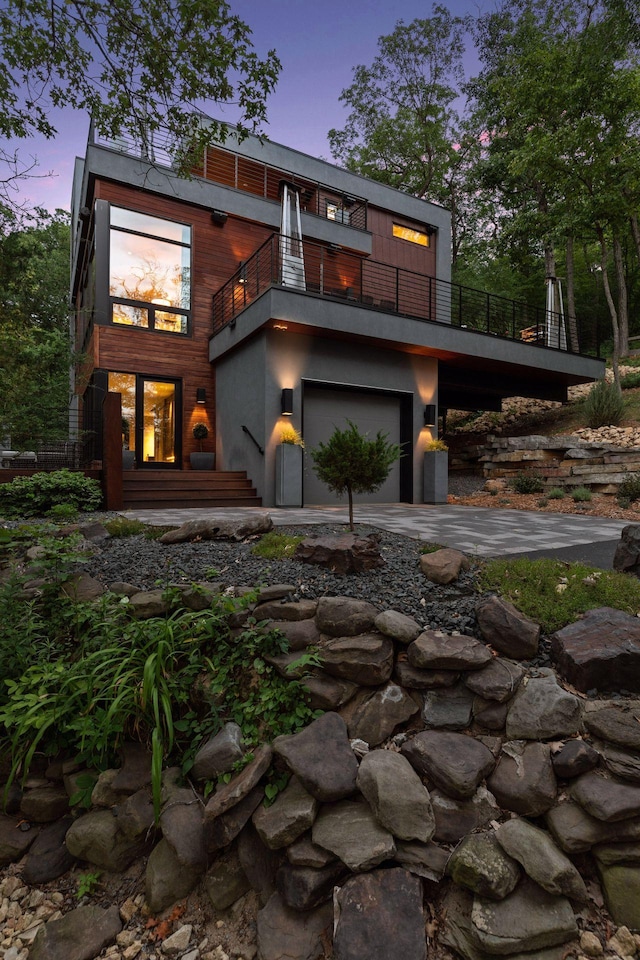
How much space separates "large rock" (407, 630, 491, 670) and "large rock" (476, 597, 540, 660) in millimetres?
114

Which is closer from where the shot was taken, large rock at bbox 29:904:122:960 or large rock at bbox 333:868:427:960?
large rock at bbox 333:868:427:960

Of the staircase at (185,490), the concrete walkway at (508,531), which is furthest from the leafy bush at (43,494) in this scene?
the concrete walkway at (508,531)

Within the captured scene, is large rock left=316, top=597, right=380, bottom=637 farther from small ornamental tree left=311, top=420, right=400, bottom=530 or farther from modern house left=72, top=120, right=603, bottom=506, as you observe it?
modern house left=72, top=120, right=603, bottom=506

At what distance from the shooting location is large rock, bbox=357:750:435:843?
1.79 m

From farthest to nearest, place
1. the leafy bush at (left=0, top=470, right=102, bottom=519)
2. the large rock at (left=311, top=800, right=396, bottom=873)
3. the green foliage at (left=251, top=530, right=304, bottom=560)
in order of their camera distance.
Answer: the leafy bush at (left=0, top=470, right=102, bottom=519), the green foliage at (left=251, top=530, right=304, bottom=560), the large rock at (left=311, top=800, right=396, bottom=873)

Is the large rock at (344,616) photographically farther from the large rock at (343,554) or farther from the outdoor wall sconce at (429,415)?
the outdoor wall sconce at (429,415)

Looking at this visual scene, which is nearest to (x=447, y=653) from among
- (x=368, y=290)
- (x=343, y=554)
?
(x=343, y=554)

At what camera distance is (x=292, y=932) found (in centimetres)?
170

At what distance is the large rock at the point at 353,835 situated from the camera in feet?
5.66

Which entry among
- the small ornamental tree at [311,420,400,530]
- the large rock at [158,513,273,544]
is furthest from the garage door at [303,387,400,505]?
the large rock at [158,513,273,544]

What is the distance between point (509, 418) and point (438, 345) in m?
5.90

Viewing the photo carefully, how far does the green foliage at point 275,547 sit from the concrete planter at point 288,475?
3.90 m

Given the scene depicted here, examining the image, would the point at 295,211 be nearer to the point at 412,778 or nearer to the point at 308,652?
the point at 308,652

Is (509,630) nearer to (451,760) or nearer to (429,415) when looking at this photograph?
(451,760)
